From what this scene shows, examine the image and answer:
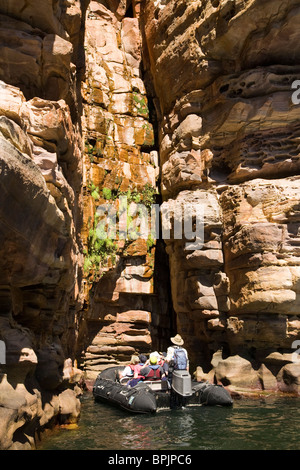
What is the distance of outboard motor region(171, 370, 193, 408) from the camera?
11.6 m

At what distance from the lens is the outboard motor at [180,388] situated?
11.6m

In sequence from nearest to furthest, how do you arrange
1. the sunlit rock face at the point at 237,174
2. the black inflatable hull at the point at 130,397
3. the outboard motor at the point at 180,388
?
the black inflatable hull at the point at 130,397, the outboard motor at the point at 180,388, the sunlit rock face at the point at 237,174

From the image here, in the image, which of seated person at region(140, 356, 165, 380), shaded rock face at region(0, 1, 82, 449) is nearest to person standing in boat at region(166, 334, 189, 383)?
seated person at region(140, 356, 165, 380)

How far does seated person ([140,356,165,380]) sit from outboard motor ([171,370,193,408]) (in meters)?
0.69

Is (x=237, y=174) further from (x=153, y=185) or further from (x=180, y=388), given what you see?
(x=180, y=388)

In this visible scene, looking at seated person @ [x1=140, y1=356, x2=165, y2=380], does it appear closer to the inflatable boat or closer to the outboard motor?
the inflatable boat

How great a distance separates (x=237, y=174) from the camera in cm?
1653

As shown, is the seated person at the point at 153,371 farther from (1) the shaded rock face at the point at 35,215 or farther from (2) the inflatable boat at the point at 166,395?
(1) the shaded rock face at the point at 35,215

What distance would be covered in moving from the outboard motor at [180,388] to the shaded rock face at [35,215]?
10.7 feet

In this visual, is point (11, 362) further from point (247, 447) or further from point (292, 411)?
point (292, 411)

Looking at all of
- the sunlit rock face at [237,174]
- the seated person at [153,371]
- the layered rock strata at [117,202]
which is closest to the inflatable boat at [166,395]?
the seated person at [153,371]

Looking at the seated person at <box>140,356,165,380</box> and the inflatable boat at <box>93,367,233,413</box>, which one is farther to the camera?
the seated person at <box>140,356,165,380</box>

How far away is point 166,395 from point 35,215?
7.28 metres

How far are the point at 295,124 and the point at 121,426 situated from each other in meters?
11.7
